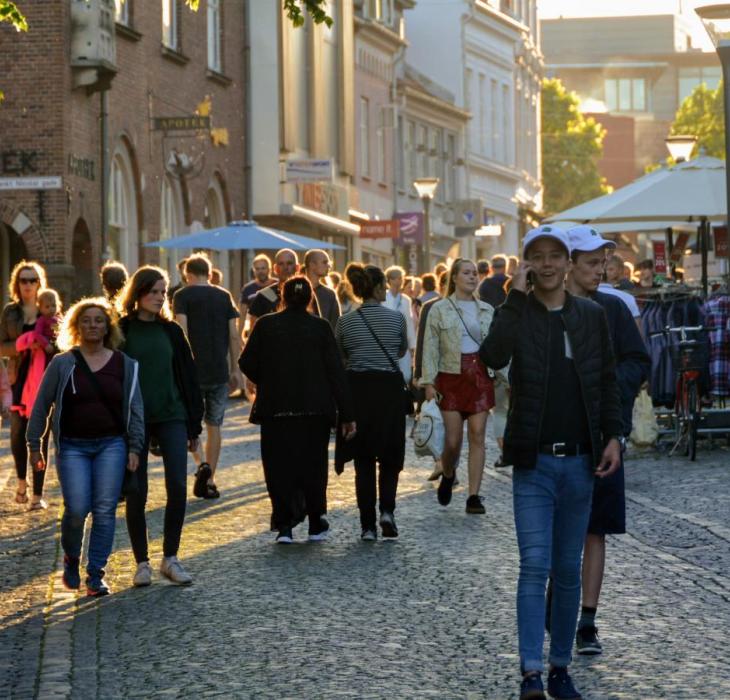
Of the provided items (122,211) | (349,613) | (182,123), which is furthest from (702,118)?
(349,613)

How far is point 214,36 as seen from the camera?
4000cm

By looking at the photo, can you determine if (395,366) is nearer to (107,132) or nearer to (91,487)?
(91,487)

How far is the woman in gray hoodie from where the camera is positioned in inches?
428

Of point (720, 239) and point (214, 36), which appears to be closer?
point (720, 239)

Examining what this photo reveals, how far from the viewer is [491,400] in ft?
49.3

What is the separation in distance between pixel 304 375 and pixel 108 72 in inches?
709

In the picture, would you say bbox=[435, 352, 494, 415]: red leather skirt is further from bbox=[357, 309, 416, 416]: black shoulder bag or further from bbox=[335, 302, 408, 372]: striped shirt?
bbox=[335, 302, 408, 372]: striped shirt

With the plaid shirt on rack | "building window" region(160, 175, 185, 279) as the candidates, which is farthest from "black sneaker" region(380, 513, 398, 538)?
"building window" region(160, 175, 185, 279)

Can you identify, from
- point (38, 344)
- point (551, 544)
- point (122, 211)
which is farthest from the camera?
point (122, 211)

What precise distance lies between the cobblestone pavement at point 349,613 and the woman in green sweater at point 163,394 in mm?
292

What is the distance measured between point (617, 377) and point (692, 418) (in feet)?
35.2

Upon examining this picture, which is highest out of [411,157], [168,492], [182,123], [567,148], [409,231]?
[567,148]

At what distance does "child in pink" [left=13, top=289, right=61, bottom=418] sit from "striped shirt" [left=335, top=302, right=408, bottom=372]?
105 inches

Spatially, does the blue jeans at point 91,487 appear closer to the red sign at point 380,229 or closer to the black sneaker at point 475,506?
the black sneaker at point 475,506
